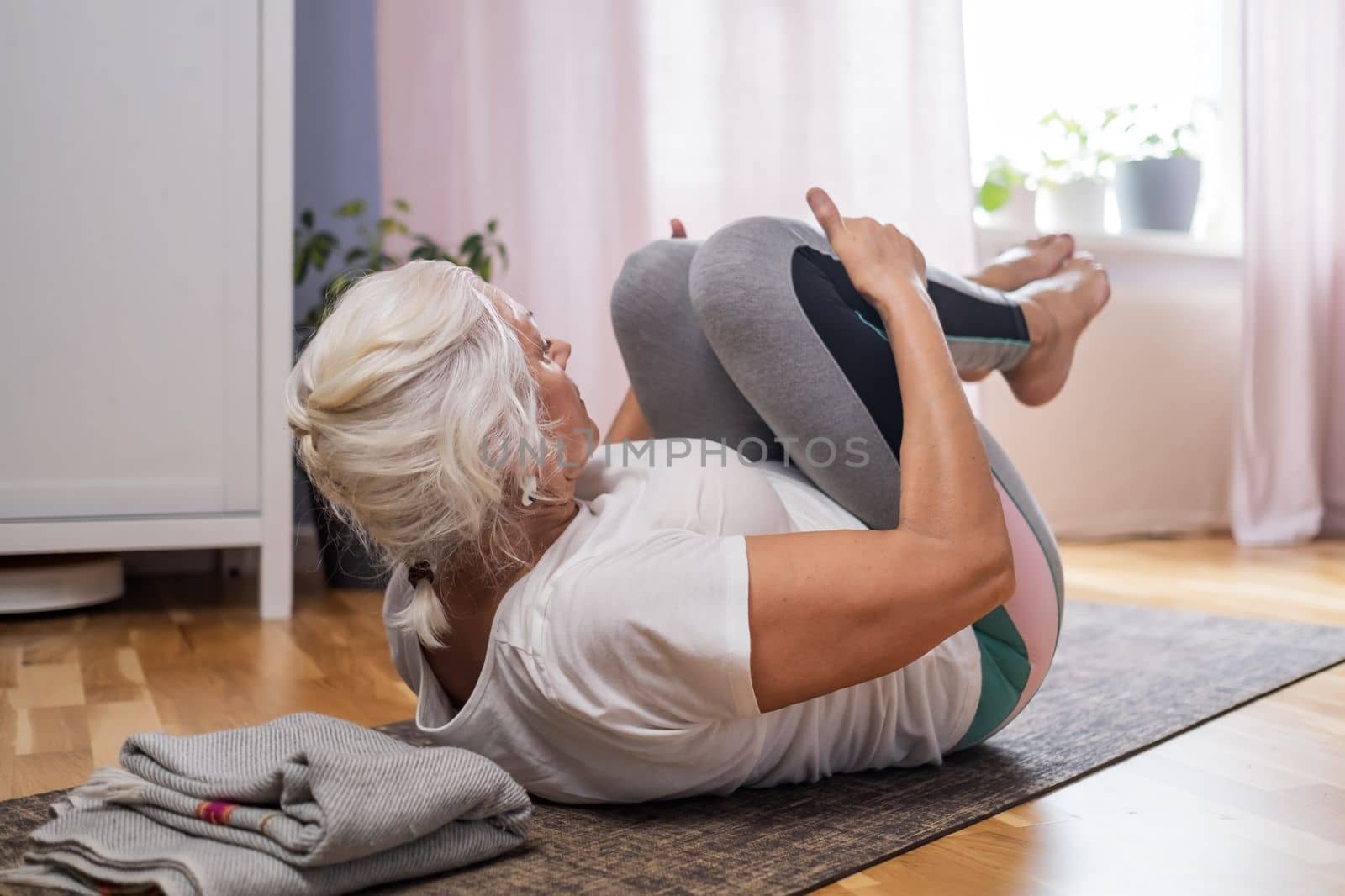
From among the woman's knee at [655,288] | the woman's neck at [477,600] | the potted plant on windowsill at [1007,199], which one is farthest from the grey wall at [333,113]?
the woman's neck at [477,600]

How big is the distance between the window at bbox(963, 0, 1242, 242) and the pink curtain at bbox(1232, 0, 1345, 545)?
0.85ft

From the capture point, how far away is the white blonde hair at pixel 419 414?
0.86 m


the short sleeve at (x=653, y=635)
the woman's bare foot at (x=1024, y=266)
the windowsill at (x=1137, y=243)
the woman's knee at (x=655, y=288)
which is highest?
the windowsill at (x=1137, y=243)

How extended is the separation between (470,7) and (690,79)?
1.53 feet

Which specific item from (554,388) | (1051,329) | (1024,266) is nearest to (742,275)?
(554,388)

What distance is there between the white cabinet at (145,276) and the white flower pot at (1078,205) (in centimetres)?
211

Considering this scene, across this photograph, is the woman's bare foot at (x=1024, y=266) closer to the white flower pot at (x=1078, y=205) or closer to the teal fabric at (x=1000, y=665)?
the teal fabric at (x=1000, y=665)

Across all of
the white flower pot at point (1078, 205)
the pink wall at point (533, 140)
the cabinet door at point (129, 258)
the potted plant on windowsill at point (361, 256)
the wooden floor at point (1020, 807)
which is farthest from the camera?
the white flower pot at point (1078, 205)

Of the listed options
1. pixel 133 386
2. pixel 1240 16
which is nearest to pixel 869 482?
pixel 133 386

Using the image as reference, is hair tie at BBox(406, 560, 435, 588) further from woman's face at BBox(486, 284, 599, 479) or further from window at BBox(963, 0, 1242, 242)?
window at BBox(963, 0, 1242, 242)

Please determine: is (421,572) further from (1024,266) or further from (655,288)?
(1024,266)

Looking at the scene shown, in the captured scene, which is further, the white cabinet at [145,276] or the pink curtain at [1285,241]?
the pink curtain at [1285,241]

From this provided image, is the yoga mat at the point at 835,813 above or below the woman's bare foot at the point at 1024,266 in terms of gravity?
below

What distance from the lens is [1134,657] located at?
1.71m
